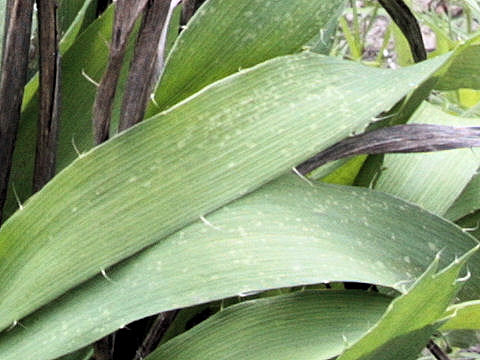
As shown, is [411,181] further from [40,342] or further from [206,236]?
[40,342]

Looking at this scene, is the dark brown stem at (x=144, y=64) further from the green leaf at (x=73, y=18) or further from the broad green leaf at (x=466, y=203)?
the broad green leaf at (x=466, y=203)

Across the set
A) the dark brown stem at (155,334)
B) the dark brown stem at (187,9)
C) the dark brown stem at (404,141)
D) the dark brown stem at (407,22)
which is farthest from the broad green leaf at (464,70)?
the dark brown stem at (155,334)

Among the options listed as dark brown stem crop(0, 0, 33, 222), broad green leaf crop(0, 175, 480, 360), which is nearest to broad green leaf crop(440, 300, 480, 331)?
broad green leaf crop(0, 175, 480, 360)

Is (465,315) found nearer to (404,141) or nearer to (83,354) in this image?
(404,141)

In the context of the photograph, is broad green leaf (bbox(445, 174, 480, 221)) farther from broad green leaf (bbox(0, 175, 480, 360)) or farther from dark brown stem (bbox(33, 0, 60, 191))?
dark brown stem (bbox(33, 0, 60, 191))

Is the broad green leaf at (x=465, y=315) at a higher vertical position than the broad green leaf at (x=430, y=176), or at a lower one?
lower

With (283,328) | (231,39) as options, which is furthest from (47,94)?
(283,328)

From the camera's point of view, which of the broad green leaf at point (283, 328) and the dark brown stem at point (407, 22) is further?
the dark brown stem at point (407, 22)

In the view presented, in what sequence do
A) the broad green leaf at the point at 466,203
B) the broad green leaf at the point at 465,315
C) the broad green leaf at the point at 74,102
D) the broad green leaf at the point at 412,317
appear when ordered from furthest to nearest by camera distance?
1. the broad green leaf at the point at 466,203
2. the broad green leaf at the point at 74,102
3. the broad green leaf at the point at 465,315
4. the broad green leaf at the point at 412,317
